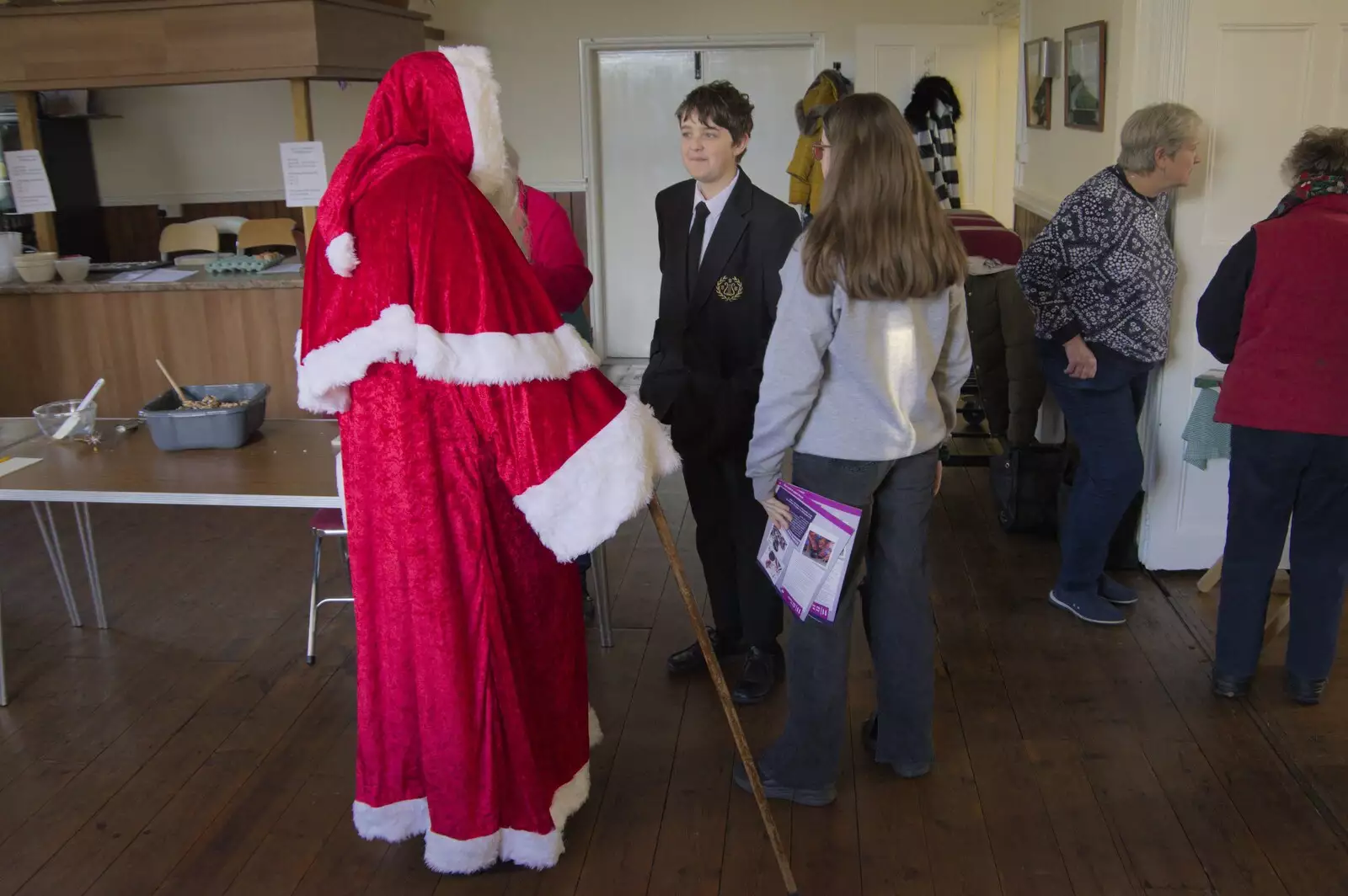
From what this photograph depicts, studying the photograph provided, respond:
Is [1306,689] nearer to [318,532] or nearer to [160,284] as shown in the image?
[318,532]

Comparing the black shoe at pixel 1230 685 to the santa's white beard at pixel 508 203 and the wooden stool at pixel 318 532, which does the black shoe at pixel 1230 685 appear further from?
the wooden stool at pixel 318 532

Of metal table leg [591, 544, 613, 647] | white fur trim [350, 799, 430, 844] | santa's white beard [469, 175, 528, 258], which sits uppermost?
santa's white beard [469, 175, 528, 258]

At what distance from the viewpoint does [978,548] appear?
4.14m

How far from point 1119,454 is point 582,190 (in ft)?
14.4

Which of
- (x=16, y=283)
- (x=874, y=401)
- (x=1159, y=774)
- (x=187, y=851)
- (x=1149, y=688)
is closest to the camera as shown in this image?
(x=874, y=401)

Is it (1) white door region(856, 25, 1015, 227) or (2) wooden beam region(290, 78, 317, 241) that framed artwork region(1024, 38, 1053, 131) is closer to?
(1) white door region(856, 25, 1015, 227)

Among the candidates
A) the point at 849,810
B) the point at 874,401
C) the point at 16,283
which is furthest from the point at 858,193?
the point at 16,283

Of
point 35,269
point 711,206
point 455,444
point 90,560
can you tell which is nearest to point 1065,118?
point 711,206

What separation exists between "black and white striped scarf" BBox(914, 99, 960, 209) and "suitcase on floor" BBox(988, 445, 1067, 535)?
2.65 metres

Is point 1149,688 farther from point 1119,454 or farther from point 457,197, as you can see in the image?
point 457,197

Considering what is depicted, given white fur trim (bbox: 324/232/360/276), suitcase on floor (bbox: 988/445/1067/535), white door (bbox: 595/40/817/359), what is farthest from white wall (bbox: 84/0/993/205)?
white fur trim (bbox: 324/232/360/276)

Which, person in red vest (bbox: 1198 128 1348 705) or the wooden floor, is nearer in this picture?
the wooden floor

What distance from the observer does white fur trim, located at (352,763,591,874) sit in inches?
93.9

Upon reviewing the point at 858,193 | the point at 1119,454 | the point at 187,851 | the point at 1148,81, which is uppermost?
the point at 1148,81
